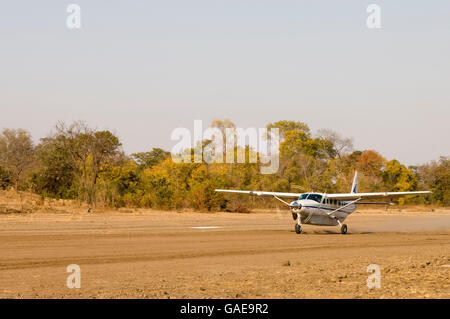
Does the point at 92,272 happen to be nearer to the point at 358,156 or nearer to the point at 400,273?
the point at 400,273

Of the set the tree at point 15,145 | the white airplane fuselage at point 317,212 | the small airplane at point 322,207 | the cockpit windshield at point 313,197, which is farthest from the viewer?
the tree at point 15,145

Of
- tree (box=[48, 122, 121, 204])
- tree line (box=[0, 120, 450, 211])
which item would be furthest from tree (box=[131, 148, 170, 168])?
tree (box=[48, 122, 121, 204])

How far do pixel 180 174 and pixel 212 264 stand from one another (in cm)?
5336

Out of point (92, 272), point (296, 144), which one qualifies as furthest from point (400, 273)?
point (296, 144)

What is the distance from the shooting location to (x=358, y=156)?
108 m

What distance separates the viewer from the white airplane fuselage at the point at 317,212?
32.2m

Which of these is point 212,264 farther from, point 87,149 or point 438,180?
point 438,180

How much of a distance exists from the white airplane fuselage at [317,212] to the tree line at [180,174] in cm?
347

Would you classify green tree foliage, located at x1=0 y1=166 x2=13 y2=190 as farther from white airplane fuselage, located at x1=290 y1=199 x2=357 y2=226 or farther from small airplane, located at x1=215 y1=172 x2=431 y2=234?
white airplane fuselage, located at x1=290 y1=199 x2=357 y2=226

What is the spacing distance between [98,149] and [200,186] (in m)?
10.8

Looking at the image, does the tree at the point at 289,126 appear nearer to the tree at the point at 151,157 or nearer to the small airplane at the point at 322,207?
the tree at the point at 151,157

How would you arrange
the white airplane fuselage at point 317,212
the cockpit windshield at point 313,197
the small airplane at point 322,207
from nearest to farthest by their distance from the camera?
the white airplane fuselage at point 317,212, the small airplane at point 322,207, the cockpit windshield at point 313,197

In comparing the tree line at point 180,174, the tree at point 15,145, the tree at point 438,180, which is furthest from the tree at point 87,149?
the tree at point 438,180
